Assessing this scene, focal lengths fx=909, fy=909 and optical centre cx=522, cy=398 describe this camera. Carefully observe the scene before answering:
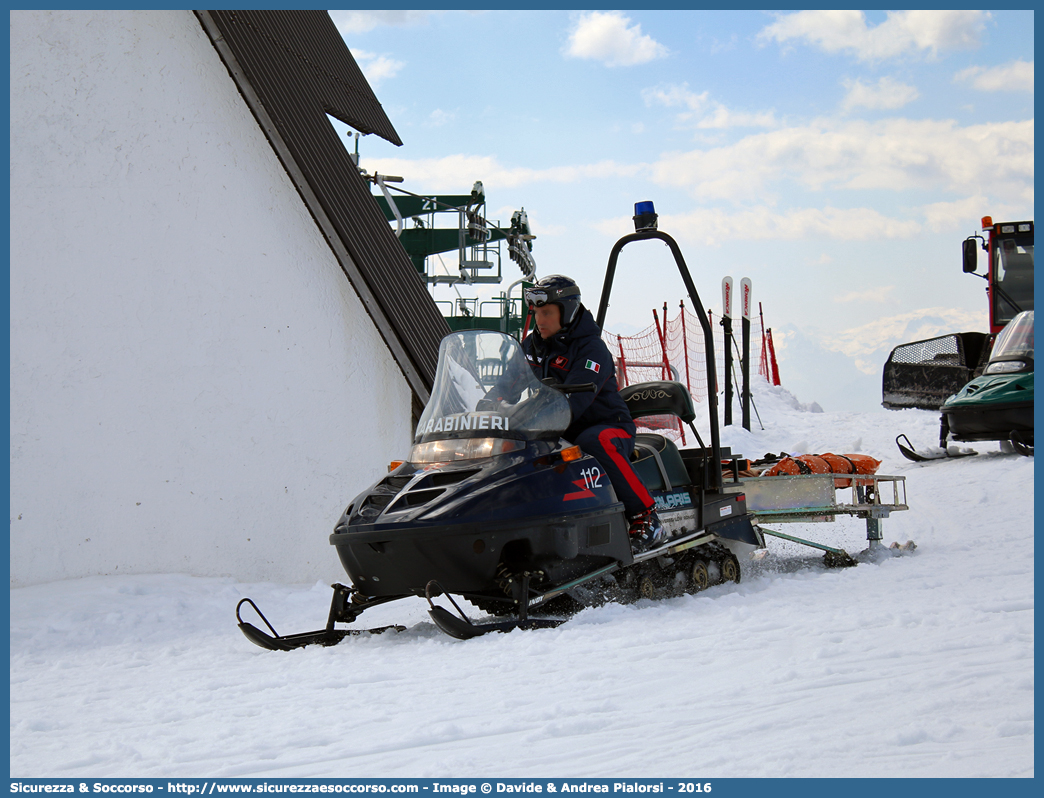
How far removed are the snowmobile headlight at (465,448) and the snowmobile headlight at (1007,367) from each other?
9036mm

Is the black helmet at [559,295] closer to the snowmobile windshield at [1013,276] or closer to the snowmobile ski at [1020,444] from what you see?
the snowmobile ski at [1020,444]

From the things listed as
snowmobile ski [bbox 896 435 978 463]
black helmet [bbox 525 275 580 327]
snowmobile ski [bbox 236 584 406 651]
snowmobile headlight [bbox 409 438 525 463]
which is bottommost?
snowmobile ski [bbox 236 584 406 651]

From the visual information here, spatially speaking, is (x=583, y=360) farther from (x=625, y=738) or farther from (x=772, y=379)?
(x=772, y=379)

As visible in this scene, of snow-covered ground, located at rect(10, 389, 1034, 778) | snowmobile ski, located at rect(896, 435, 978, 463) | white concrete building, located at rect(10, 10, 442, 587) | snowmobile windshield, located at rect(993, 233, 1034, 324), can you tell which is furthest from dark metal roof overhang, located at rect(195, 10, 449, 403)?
snowmobile windshield, located at rect(993, 233, 1034, 324)

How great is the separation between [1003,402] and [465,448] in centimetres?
874

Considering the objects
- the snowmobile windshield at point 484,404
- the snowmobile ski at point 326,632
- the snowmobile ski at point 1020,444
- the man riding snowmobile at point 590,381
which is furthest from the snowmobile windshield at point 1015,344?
the snowmobile ski at point 326,632

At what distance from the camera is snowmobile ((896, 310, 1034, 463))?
10828mm

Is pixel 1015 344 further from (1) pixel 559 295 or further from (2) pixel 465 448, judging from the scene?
(2) pixel 465 448

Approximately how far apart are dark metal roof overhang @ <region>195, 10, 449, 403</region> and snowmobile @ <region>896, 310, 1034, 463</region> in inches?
263

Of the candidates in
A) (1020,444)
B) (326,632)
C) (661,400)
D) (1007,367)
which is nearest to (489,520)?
(326,632)

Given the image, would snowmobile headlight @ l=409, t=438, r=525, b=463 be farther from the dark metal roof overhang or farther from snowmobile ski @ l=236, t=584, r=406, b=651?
the dark metal roof overhang

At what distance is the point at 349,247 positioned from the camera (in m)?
7.65

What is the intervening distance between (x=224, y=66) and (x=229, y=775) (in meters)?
6.11

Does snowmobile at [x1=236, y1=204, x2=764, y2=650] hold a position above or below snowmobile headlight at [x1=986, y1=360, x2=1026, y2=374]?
below
